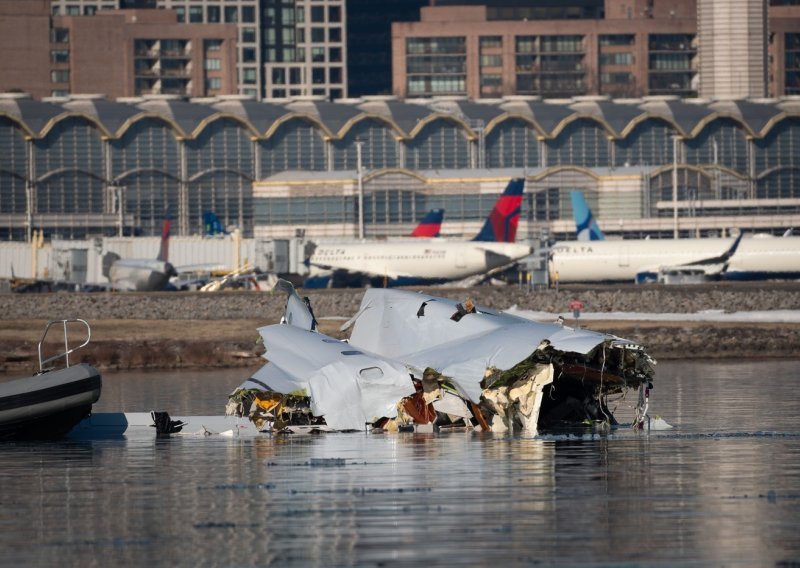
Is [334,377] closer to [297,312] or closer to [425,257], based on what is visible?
[297,312]

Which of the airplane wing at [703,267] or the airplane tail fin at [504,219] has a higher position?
the airplane tail fin at [504,219]

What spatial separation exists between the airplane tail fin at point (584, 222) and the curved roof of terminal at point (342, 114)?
125 ft

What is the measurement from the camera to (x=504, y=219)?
133875 millimetres

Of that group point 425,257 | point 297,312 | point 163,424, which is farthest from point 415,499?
point 425,257

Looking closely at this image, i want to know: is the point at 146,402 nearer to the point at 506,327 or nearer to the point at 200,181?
the point at 506,327

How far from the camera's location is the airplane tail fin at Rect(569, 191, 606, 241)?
14900cm

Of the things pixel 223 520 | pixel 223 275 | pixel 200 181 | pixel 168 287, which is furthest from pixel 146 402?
pixel 200 181

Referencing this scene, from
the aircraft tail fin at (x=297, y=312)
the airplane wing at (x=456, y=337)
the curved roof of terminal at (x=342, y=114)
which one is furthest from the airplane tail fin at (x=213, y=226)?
the airplane wing at (x=456, y=337)

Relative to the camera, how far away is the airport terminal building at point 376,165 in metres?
174

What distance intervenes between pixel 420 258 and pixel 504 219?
9.52 m

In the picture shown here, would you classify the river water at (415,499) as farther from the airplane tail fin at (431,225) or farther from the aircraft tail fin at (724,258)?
the airplane tail fin at (431,225)

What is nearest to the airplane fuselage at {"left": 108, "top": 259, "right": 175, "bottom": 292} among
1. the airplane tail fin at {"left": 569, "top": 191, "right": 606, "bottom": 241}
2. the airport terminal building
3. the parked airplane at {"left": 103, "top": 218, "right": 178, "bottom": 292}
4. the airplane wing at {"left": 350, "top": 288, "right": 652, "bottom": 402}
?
the parked airplane at {"left": 103, "top": 218, "right": 178, "bottom": 292}

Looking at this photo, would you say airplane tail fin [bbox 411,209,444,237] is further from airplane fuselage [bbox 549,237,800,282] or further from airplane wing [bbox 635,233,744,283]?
airplane wing [bbox 635,233,744,283]

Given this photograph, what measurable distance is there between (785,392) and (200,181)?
144m
